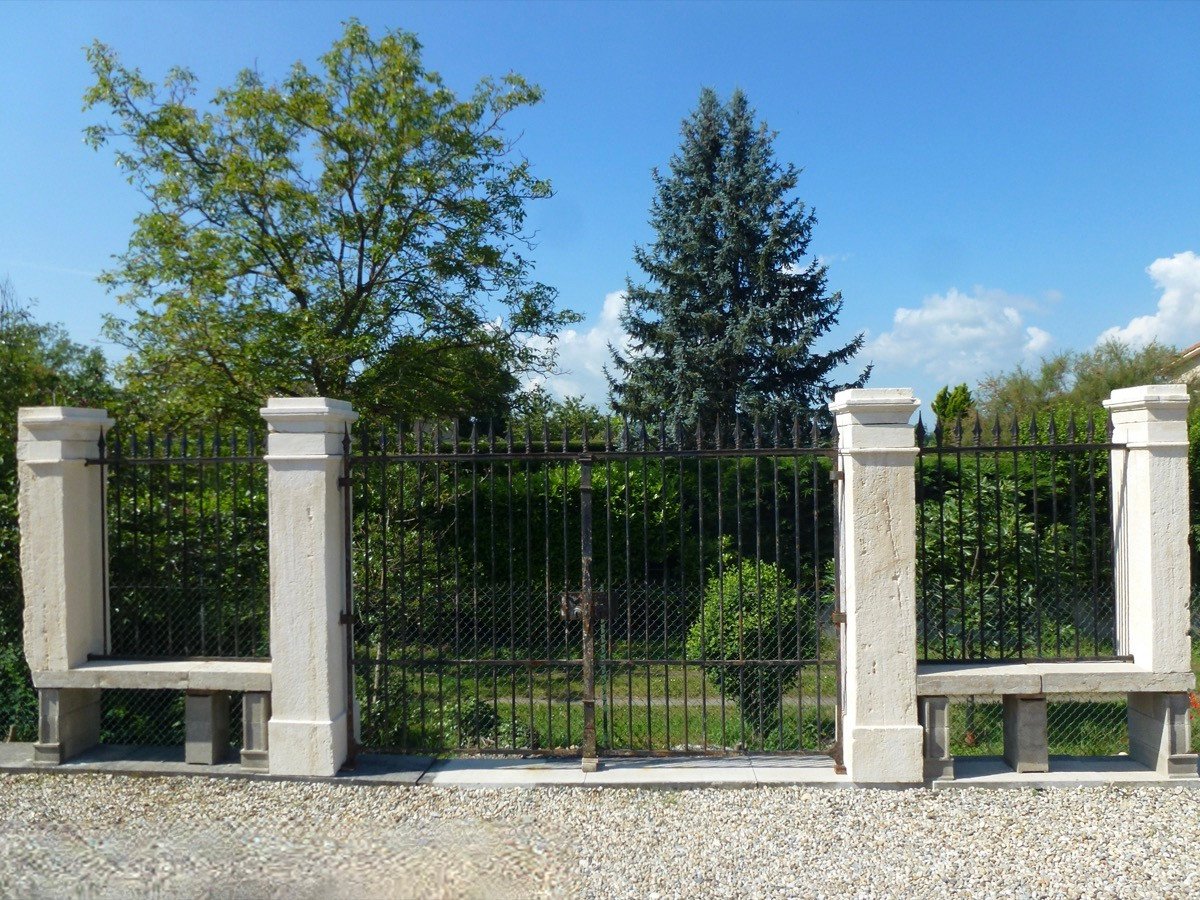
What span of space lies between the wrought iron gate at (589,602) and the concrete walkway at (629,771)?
0.12 m

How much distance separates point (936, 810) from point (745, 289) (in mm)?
13442

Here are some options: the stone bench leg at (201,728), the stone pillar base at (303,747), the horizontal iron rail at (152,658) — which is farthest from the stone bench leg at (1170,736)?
the stone bench leg at (201,728)

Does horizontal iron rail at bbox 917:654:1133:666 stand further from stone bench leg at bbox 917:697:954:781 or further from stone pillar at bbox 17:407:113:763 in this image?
stone pillar at bbox 17:407:113:763

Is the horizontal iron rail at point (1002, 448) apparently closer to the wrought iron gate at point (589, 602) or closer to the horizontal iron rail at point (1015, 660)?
the wrought iron gate at point (589, 602)

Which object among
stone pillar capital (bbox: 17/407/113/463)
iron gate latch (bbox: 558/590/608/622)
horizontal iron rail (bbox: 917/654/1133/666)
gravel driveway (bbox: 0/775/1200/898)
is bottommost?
gravel driveway (bbox: 0/775/1200/898)

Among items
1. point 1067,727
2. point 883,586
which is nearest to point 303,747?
point 883,586

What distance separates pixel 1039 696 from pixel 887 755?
1.00m

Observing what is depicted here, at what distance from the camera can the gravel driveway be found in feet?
13.6

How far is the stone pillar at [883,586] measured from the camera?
17.1ft

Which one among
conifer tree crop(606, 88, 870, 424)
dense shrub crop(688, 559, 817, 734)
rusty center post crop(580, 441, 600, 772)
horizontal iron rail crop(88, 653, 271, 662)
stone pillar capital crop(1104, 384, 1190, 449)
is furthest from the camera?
conifer tree crop(606, 88, 870, 424)

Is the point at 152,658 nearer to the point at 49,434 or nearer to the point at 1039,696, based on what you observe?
the point at 49,434

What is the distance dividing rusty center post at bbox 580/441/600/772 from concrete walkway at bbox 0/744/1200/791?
147mm

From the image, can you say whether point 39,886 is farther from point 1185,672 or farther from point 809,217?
point 809,217

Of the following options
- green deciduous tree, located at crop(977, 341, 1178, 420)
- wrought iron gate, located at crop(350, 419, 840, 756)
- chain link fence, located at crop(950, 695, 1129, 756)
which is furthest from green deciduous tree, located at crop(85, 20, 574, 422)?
green deciduous tree, located at crop(977, 341, 1178, 420)
